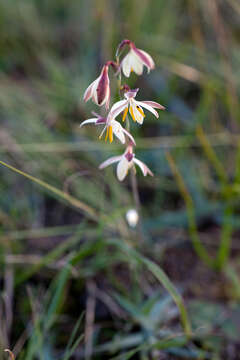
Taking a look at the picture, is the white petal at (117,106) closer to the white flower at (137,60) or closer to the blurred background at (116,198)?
the white flower at (137,60)

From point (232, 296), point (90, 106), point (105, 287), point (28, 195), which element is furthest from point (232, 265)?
point (90, 106)

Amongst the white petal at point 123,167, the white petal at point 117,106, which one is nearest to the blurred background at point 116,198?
the white petal at point 123,167

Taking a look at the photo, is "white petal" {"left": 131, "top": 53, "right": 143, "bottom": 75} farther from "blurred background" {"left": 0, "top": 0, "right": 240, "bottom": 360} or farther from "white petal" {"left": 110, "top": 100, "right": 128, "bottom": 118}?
"blurred background" {"left": 0, "top": 0, "right": 240, "bottom": 360}

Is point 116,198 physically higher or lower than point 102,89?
lower

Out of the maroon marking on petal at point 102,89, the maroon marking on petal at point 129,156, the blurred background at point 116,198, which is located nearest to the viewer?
the maroon marking on petal at point 102,89

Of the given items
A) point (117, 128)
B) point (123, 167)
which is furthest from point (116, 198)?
point (117, 128)

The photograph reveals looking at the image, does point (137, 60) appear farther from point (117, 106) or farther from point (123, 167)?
point (123, 167)

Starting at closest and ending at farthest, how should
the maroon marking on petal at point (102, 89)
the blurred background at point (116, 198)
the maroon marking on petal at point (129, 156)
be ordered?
the maroon marking on petal at point (102, 89) < the maroon marking on petal at point (129, 156) < the blurred background at point (116, 198)

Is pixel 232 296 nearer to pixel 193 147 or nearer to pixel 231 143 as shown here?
pixel 231 143

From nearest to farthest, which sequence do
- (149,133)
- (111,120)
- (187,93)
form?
(111,120)
(149,133)
(187,93)
